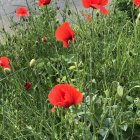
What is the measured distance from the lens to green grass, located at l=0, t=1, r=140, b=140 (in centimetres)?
184

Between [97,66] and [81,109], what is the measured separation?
48cm

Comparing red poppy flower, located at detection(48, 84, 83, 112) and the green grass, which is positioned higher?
red poppy flower, located at detection(48, 84, 83, 112)

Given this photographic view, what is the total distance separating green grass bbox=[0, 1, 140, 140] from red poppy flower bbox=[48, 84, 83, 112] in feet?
0.32

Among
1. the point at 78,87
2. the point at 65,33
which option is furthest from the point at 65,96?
the point at 78,87

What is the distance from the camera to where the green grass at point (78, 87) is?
184 centimetres

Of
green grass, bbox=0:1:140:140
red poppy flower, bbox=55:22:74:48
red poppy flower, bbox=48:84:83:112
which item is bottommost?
green grass, bbox=0:1:140:140

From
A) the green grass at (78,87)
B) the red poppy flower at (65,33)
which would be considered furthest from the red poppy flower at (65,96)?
the red poppy flower at (65,33)

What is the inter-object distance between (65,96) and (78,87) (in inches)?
26.6

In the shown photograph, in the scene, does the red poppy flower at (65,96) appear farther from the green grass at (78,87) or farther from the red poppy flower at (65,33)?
the red poppy flower at (65,33)

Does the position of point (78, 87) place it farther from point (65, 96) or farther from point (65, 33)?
point (65, 96)

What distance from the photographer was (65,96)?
146 cm

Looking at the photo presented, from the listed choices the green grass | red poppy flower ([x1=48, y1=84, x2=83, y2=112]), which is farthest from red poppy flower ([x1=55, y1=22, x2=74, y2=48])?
red poppy flower ([x1=48, y1=84, x2=83, y2=112])

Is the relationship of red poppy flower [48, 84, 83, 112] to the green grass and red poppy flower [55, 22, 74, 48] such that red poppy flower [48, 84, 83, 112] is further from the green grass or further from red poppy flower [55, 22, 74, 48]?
red poppy flower [55, 22, 74, 48]

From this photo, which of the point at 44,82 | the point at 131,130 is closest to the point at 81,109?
the point at 131,130
